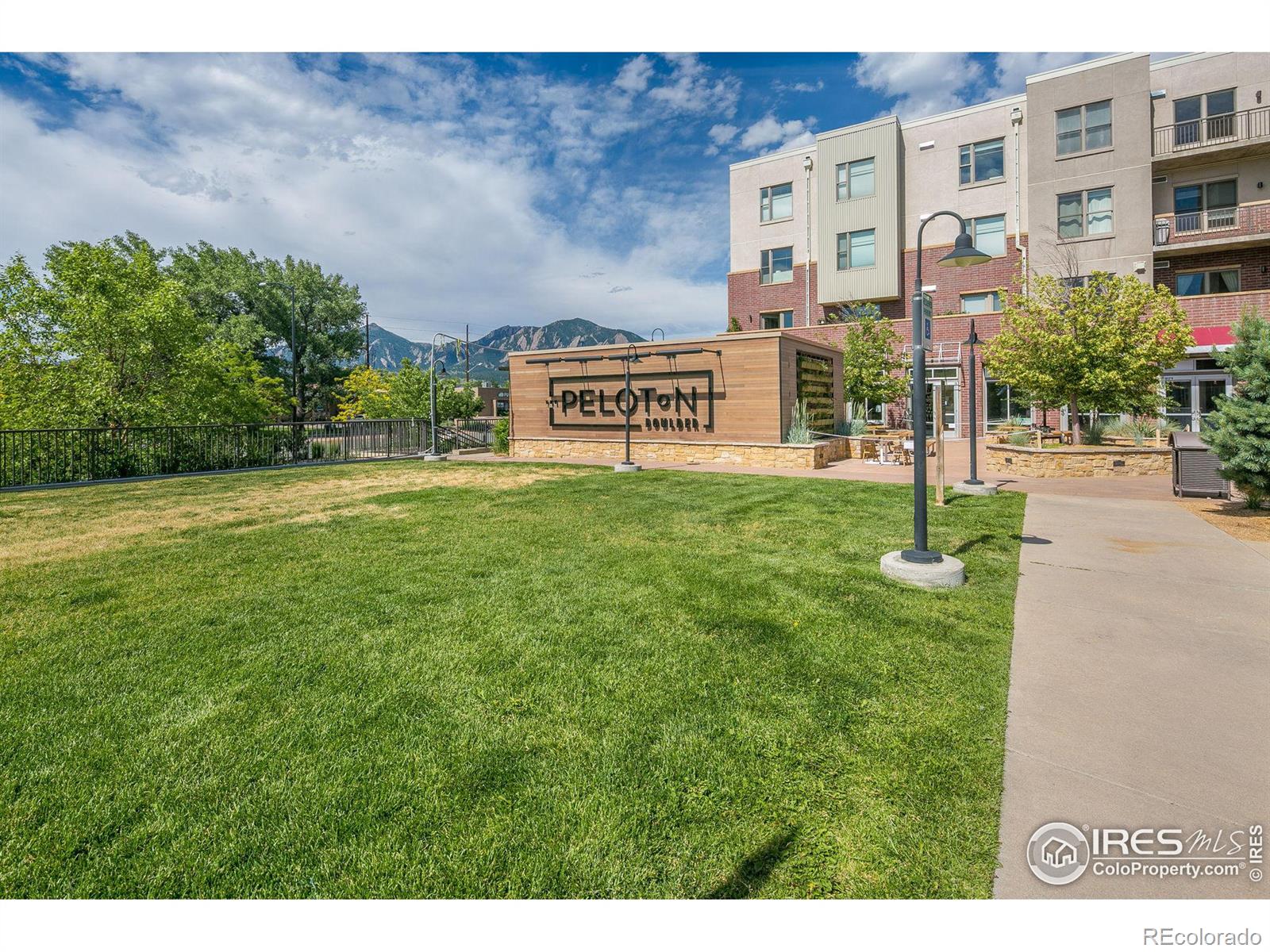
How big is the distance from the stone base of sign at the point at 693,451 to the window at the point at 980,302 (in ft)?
44.7

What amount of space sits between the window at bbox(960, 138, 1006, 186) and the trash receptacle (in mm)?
22470

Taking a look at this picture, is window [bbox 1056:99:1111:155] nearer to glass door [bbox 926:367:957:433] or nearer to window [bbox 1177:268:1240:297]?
window [bbox 1177:268:1240:297]

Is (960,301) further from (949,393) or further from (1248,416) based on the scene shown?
(1248,416)

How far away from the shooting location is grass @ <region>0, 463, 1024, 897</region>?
2.06 metres

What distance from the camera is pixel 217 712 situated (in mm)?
3098

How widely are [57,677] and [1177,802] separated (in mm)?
5865

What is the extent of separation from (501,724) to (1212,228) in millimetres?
31580

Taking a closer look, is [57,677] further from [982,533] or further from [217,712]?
[982,533]

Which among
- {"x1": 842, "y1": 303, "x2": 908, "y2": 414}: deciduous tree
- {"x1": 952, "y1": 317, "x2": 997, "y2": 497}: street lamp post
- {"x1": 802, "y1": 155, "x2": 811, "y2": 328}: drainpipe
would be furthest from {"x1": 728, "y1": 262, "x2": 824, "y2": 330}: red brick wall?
{"x1": 952, "y1": 317, "x2": 997, "y2": 497}: street lamp post

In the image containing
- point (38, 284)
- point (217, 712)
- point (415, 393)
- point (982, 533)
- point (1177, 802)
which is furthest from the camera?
point (415, 393)

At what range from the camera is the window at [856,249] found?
29.0 m

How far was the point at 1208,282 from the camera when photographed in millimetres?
A: 22578
